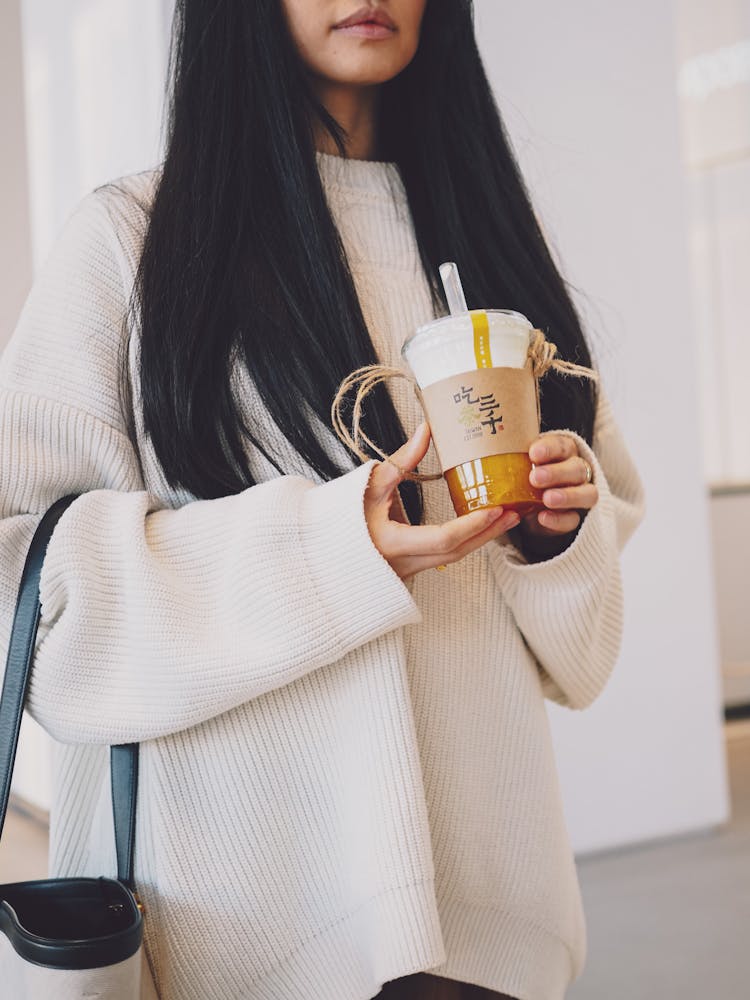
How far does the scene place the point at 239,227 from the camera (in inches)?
40.4

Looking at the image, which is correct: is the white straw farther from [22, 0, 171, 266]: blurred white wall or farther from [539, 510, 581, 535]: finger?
[22, 0, 171, 266]: blurred white wall

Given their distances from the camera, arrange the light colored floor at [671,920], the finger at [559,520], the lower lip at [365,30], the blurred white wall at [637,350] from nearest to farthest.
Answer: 1. the finger at [559,520]
2. the lower lip at [365,30]
3. the light colored floor at [671,920]
4. the blurred white wall at [637,350]

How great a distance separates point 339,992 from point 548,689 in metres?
0.37

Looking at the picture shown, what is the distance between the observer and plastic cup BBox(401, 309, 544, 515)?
0.86 metres

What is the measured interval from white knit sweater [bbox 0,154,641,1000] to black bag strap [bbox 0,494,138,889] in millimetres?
14

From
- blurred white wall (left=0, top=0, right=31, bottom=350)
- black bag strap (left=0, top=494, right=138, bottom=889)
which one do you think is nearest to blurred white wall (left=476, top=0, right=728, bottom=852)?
blurred white wall (left=0, top=0, right=31, bottom=350)

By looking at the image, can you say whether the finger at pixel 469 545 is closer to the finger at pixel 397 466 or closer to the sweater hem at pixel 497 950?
the finger at pixel 397 466

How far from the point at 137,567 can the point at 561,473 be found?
13.6 inches

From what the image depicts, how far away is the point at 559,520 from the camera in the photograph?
95 cm

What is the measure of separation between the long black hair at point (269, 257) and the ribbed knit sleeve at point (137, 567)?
55 millimetres

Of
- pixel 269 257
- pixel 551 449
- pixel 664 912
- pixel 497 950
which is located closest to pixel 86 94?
Result: pixel 269 257

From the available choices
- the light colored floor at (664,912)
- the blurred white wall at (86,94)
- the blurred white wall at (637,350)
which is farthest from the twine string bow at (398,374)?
the blurred white wall at (637,350)

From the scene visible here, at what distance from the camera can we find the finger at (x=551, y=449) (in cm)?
87

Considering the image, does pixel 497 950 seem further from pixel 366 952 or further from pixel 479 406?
pixel 479 406
